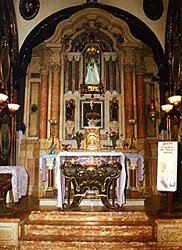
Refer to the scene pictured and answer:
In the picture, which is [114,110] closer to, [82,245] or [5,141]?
[5,141]

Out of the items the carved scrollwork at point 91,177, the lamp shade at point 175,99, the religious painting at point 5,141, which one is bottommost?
the carved scrollwork at point 91,177

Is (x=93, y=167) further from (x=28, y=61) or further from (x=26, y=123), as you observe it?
(x=28, y=61)

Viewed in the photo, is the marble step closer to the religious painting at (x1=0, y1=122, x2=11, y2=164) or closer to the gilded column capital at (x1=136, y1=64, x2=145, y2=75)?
the religious painting at (x1=0, y1=122, x2=11, y2=164)

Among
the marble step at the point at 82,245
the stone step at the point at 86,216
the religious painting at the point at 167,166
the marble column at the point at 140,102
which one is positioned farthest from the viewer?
the marble column at the point at 140,102

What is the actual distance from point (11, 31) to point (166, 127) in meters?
5.08

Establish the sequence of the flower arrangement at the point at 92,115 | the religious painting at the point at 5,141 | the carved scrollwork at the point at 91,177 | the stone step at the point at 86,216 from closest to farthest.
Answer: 1. the stone step at the point at 86,216
2. the carved scrollwork at the point at 91,177
3. the religious painting at the point at 5,141
4. the flower arrangement at the point at 92,115

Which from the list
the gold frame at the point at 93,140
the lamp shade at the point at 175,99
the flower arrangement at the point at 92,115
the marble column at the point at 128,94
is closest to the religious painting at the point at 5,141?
the gold frame at the point at 93,140

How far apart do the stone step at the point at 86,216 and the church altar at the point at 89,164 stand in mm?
356

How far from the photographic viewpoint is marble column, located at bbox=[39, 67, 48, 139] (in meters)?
9.45

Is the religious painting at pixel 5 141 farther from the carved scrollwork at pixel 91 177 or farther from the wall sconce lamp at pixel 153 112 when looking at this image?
the wall sconce lamp at pixel 153 112

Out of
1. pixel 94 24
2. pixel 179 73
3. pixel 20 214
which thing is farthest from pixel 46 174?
pixel 94 24

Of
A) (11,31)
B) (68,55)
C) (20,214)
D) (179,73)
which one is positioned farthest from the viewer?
(68,55)

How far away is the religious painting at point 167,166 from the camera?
209 inches

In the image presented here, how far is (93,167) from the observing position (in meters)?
6.25
